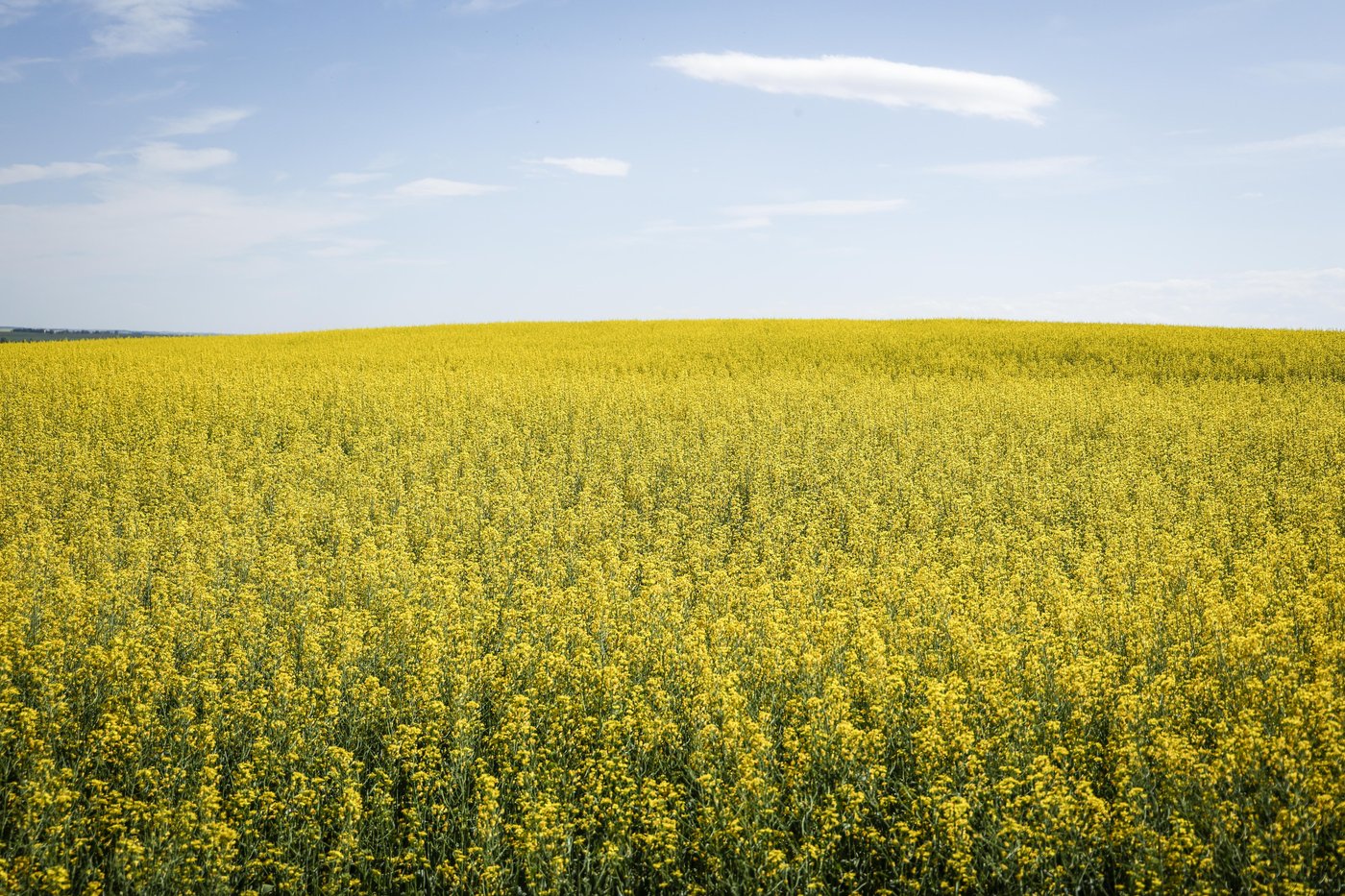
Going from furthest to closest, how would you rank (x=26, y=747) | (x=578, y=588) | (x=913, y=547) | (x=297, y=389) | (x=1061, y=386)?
(x=1061, y=386), (x=297, y=389), (x=913, y=547), (x=578, y=588), (x=26, y=747)

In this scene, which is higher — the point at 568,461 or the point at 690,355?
the point at 690,355

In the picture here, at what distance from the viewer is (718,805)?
16.5 ft

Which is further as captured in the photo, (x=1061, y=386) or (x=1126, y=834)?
(x=1061, y=386)

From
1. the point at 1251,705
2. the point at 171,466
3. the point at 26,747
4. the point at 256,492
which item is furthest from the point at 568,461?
the point at 1251,705

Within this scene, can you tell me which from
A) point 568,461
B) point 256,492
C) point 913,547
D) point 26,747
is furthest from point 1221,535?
point 256,492

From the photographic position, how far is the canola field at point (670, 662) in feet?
15.5

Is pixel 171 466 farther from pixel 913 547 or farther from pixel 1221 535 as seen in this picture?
pixel 1221 535

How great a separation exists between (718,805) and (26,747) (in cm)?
463

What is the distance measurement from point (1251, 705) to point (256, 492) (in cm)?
1326

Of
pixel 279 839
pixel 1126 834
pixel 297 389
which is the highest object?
pixel 297 389

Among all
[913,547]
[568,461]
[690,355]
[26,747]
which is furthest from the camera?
[690,355]

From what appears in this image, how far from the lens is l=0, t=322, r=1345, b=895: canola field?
4711mm

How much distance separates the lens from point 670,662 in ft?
22.0

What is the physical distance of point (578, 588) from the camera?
8.88 metres
